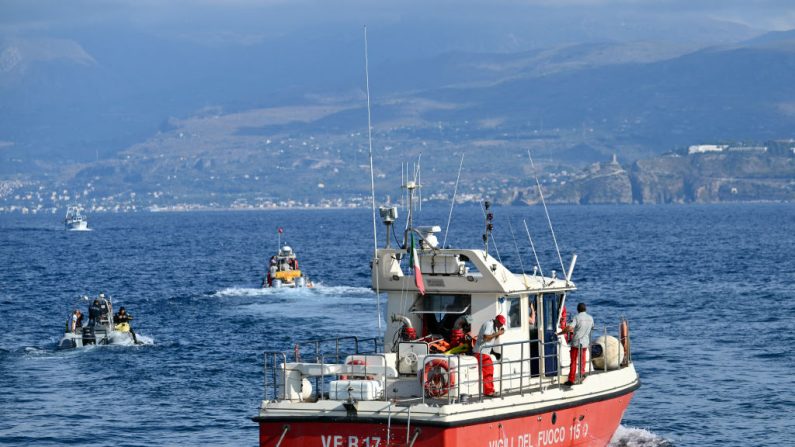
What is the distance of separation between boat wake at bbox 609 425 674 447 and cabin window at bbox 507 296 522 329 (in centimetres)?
545

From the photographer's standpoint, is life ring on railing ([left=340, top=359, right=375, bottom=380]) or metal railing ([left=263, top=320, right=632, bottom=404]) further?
life ring on railing ([left=340, top=359, right=375, bottom=380])

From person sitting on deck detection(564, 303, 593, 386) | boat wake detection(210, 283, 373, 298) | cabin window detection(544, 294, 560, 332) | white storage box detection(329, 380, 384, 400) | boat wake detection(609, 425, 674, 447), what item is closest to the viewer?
white storage box detection(329, 380, 384, 400)

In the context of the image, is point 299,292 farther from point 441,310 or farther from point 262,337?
point 441,310

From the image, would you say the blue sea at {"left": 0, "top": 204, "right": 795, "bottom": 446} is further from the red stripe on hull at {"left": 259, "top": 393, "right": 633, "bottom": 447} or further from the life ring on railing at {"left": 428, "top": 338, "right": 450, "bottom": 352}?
the life ring on railing at {"left": 428, "top": 338, "right": 450, "bottom": 352}

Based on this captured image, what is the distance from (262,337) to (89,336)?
243 inches

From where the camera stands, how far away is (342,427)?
23.9 m

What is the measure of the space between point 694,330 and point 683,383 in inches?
508

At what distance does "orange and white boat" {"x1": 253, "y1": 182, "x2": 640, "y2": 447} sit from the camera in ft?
78.3

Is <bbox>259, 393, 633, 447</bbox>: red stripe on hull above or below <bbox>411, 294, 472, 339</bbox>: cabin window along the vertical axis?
below

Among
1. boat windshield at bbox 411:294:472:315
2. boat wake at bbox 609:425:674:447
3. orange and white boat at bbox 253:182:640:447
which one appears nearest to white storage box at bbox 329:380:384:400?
orange and white boat at bbox 253:182:640:447

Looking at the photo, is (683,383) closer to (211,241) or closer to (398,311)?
(398,311)

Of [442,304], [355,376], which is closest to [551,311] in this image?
[442,304]

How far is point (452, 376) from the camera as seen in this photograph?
24500 mm

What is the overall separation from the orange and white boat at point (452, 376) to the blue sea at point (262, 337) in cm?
466
